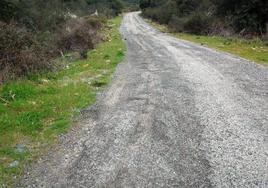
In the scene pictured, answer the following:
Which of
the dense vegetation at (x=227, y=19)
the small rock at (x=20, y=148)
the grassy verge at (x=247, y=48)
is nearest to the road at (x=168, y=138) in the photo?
the small rock at (x=20, y=148)

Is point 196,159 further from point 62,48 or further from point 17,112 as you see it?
point 62,48

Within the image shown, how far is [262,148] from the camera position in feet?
18.9

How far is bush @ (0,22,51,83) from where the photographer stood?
10617 millimetres

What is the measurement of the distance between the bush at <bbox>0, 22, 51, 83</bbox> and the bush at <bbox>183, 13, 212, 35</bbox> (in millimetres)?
19817

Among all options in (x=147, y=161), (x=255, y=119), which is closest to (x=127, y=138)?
(x=147, y=161)

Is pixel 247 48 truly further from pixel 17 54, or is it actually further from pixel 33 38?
pixel 17 54

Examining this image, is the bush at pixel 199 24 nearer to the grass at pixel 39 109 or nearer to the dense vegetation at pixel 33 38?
the dense vegetation at pixel 33 38

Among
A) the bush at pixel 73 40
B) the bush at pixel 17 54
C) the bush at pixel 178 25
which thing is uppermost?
the bush at pixel 17 54

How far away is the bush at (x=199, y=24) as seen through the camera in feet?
95.9

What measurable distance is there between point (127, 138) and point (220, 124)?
78.1 inches

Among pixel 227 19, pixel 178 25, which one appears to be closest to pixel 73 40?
pixel 227 19

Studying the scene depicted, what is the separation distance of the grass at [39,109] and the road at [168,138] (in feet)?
1.09

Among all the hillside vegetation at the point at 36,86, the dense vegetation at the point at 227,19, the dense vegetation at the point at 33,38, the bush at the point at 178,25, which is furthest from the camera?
the bush at the point at 178,25

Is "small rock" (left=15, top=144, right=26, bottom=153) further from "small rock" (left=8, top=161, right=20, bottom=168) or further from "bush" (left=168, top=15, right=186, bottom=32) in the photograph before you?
"bush" (left=168, top=15, right=186, bottom=32)
